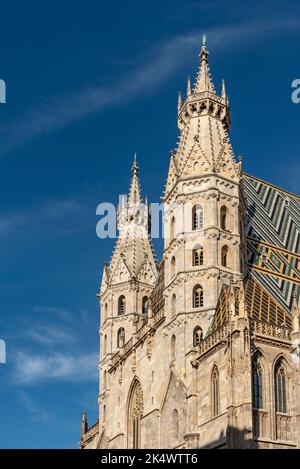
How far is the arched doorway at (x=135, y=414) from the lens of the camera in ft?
164

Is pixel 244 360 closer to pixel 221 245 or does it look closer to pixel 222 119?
pixel 221 245

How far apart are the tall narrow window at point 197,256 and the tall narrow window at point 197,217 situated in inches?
47.6

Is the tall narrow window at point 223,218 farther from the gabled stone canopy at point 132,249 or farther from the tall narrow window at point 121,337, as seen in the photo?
the tall narrow window at point 121,337

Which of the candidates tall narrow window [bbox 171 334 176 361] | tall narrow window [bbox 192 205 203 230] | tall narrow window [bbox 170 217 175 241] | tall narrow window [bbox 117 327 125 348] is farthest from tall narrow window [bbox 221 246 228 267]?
tall narrow window [bbox 117 327 125 348]

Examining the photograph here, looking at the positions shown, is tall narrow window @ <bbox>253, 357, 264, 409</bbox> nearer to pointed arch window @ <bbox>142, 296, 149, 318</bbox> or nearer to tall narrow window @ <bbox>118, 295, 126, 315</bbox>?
pointed arch window @ <bbox>142, 296, 149, 318</bbox>

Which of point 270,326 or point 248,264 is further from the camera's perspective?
point 248,264

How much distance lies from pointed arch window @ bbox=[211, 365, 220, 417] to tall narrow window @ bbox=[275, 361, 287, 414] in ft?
8.70

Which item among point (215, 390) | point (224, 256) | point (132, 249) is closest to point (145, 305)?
point (132, 249)

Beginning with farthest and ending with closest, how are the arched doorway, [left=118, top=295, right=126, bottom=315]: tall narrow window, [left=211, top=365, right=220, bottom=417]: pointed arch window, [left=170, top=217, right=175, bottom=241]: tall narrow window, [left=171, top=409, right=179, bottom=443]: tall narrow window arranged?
[left=118, top=295, right=126, bottom=315]: tall narrow window, the arched doorway, [left=170, top=217, right=175, bottom=241]: tall narrow window, [left=171, top=409, right=179, bottom=443]: tall narrow window, [left=211, top=365, right=220, bottom=417]: pointed arch window

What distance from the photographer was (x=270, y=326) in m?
41.0

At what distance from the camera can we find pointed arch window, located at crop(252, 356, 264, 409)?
39.1m

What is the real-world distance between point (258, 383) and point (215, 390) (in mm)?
2181

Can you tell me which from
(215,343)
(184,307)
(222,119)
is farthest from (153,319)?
(222,119)
